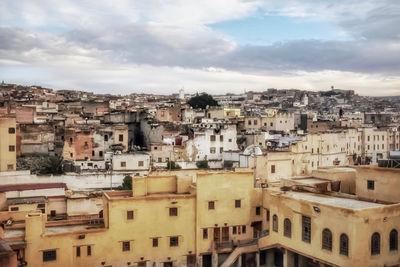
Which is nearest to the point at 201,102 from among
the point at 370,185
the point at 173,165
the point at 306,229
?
the point at 173,165

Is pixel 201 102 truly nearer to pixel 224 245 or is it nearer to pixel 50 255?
pixel 224 245

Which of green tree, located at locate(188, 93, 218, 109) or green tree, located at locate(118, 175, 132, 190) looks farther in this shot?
A: green tree, located at locate(188, 93, 218, 109)

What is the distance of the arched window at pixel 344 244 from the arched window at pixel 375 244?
1.20 m

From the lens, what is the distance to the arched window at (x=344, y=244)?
878 inches

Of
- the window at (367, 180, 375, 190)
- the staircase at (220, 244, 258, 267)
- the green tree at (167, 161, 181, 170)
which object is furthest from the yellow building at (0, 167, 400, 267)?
the green tree at (167, 161, 181, 170)

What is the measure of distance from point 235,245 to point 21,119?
3279 centimetres

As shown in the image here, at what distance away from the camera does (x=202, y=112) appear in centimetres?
7606

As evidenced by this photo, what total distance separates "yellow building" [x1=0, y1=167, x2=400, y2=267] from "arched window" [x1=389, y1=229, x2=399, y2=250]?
0.05 meters

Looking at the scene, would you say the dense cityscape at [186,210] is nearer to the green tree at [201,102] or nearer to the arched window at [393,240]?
the arched window at [393,240]

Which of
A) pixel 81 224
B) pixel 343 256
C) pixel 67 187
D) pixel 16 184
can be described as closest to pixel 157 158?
pixel 67 187

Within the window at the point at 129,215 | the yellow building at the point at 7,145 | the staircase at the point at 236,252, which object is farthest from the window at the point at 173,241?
the yellow building at the point at 7,145

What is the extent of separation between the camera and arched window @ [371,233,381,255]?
22.3m

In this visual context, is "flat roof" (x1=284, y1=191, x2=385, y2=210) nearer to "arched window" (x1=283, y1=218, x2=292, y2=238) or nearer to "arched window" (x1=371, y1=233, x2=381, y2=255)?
"arched window" (x1=283, y1=218, x2=292, y2=238)

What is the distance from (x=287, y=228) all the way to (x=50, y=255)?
13006 mm
